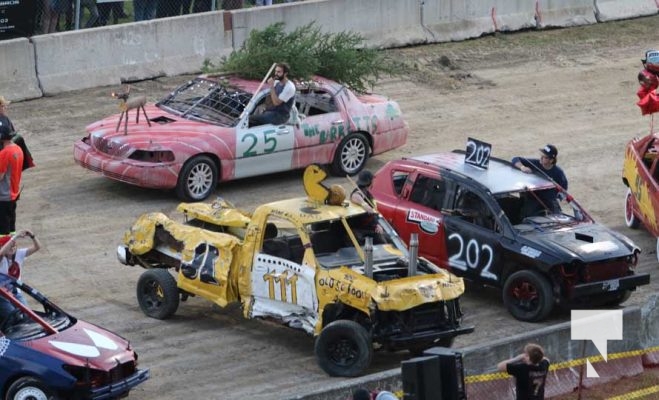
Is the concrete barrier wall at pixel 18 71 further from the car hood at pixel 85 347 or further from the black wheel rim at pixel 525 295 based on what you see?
the car hood at pixel 85 347

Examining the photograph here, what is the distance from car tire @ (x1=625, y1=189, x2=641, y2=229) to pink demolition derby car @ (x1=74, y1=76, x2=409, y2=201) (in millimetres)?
3562

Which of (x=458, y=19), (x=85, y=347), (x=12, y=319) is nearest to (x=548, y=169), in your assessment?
(x=85, y=347)

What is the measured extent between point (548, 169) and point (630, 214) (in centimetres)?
226

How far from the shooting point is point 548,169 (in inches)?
701

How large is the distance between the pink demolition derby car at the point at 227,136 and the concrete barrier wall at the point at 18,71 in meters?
3.36

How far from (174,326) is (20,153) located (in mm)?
2780

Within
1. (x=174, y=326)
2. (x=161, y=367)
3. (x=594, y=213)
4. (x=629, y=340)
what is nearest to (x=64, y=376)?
(x=161, y=367)

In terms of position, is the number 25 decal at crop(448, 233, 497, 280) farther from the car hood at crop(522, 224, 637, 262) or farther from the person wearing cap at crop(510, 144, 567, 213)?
the person wearing cap at crop(510, 144, 567, 213)

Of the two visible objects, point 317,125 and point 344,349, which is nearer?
point 344,349

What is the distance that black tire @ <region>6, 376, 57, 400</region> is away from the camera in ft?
41.9

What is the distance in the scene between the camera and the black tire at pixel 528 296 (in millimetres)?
15828

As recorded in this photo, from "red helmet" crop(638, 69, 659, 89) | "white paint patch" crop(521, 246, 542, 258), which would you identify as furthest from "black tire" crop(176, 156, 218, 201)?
"red helmet" crop(638, 69, 659, 89)

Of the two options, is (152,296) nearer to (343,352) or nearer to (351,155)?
(343,352)

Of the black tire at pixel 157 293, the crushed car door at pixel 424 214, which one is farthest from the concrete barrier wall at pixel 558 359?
the black tire at pixel 157 293
